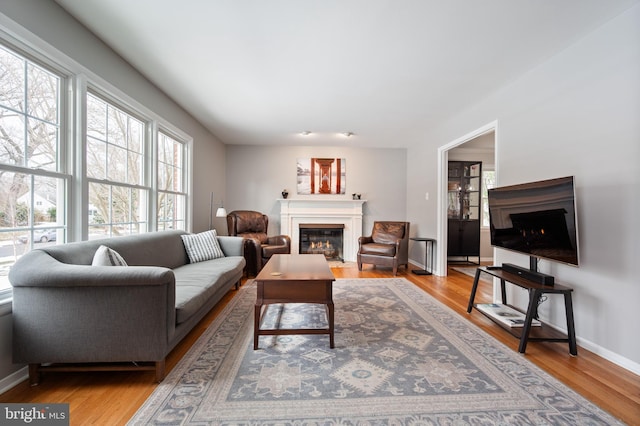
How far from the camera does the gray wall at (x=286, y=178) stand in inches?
231

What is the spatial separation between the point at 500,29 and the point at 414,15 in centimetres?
72

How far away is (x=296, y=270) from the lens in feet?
8.04

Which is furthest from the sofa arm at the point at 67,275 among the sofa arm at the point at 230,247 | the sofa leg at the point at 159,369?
the sofa arm at the point at 230,247

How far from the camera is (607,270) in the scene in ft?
6.52

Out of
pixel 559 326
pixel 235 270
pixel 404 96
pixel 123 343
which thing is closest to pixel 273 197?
pixel 235 270

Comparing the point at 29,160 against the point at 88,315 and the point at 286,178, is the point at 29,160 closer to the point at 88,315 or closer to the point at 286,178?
the point at 88,315

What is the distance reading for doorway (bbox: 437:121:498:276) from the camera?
3.88 m

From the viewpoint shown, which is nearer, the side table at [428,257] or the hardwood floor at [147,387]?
the hardwood floor at [147,387]

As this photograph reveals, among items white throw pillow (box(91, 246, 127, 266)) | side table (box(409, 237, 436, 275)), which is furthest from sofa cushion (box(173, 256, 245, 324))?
side table (box(409, 237, 436, 275))

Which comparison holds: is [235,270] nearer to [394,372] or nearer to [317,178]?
[394,372]

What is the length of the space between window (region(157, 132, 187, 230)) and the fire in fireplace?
2570 mm

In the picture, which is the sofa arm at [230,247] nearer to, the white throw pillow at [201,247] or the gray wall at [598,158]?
the white throw pillow at [201,247]

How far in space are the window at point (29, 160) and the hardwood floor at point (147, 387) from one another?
25.6 inches

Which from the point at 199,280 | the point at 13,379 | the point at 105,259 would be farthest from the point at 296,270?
the point at 13,379
